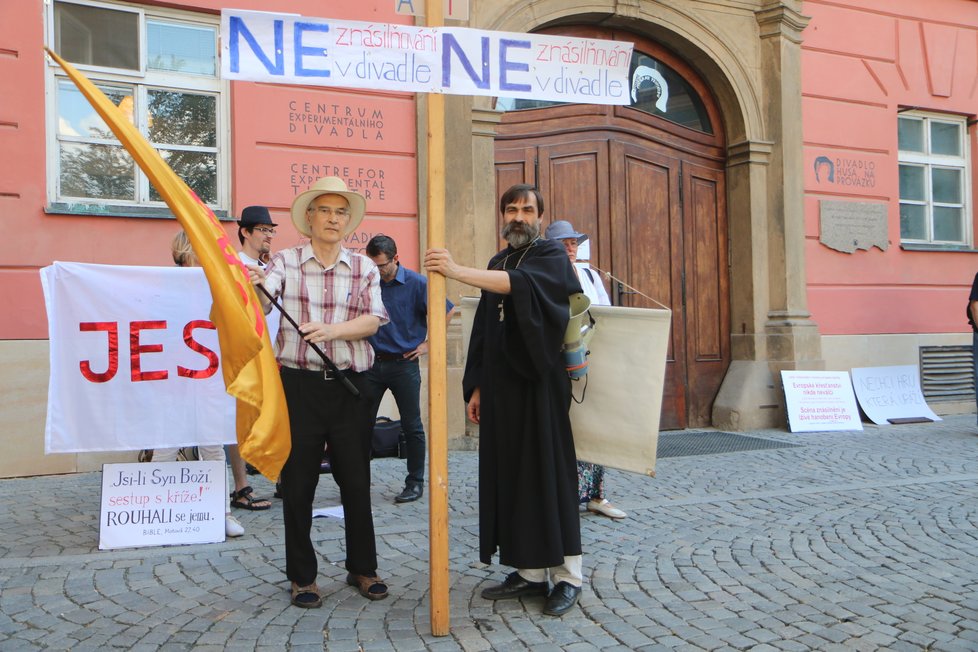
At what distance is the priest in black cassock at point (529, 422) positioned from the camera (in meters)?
3.57

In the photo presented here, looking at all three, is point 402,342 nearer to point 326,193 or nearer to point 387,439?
point 387,439

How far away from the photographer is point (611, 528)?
5.04 metres

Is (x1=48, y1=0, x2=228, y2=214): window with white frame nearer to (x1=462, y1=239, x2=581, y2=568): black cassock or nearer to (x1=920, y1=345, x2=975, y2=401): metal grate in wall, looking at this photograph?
(x1=462, y1=239, x2=581, y2=568): black cassock

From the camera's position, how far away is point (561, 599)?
3.64m

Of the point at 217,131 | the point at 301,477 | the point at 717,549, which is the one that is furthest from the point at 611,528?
the point at 217,131

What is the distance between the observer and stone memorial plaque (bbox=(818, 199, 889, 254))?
10.2 meters

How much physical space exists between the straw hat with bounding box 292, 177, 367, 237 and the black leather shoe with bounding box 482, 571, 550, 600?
1.77 metres

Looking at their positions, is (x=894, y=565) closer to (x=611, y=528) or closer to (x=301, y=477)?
(x=611, y=528)

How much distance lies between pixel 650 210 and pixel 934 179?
4.55m

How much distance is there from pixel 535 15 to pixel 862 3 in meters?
4.63

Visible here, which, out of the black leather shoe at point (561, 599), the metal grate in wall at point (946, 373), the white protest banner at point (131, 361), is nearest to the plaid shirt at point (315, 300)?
the black leather shoe at point (561, 599)

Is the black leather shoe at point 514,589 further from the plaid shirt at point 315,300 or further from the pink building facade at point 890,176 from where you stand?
the pink building facade at point 890,176

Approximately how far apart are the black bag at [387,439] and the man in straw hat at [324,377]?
123 inches

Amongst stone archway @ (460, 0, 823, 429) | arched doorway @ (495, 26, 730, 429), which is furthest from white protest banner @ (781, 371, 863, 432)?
arched doorway @ (495, 26, 730, 429)
